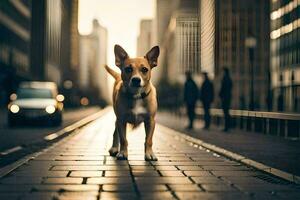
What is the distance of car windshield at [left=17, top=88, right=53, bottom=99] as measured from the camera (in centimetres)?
1984

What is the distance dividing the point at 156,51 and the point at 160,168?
6.00 ft

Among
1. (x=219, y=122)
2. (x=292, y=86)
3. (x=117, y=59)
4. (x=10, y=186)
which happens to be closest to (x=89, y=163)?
(x=117, y=59)

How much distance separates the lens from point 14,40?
193ft

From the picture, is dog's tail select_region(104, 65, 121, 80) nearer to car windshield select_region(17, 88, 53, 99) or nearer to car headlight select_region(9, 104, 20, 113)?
car headlight select_region(9, 104, 20, 113)

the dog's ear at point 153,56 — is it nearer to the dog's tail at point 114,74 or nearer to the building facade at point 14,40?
the dog's tail at point 114,74

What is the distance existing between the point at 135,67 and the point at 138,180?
214 cm

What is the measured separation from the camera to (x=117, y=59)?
7.73 metres

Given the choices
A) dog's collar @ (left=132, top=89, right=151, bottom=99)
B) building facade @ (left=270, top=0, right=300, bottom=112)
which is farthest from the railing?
building facade @ (left=270, top=0, right=300, bottom=112)

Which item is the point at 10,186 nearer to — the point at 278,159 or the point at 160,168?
the point at 160,168

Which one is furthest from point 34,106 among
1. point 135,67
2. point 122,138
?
point 135,67

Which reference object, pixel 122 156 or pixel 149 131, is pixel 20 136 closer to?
pixel 122 156

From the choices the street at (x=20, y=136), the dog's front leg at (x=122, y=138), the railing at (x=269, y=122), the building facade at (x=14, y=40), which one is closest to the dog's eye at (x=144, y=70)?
the dog's front leg at (x=122, y=138)

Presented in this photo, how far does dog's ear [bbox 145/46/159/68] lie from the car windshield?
42.3 feet

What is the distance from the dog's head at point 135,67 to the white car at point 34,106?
1127 centimetres
